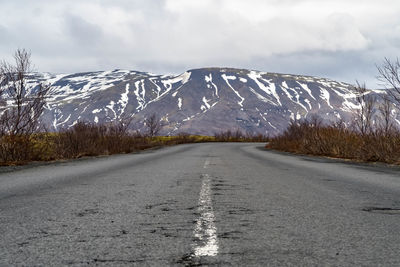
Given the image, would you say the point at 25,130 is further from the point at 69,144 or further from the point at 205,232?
the point at 205,232

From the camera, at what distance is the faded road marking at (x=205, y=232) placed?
3291 millimetres

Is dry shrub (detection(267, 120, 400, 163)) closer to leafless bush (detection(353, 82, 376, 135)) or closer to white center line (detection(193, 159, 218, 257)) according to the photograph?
leafless bush (detection(353, 82, 376, 135))

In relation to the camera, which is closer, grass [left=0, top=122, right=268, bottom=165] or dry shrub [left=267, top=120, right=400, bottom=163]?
grass [left=0, top=122, right=268, bottom=165]

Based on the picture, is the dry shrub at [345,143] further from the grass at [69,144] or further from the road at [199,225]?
the grass at [69,144]

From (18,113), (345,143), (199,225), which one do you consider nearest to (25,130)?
(18,113)

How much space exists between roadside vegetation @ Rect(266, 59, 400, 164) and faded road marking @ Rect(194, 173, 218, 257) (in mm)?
8980

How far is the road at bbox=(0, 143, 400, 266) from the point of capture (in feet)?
10.3

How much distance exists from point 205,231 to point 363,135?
615 inches

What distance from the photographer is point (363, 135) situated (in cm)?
1766

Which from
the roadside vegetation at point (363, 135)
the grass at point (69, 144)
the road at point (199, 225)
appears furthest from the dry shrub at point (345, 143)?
the grass at point (69, 144)

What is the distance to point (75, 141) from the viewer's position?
2042 cm

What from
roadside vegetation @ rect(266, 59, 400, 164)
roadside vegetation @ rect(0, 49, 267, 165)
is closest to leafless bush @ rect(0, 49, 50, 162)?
roadside vegetation @ rect(0, 49, 267, 165)

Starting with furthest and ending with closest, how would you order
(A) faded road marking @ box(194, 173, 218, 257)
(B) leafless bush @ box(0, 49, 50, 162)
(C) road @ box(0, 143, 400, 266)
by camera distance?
(B) leafless bush @ box(0, 49, 50, 162)
(A) faded road marking @ box(194, 173, 218, 257)
(C) road @ box(0, 143, 400, 266)

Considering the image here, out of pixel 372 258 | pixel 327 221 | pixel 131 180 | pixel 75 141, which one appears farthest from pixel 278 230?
pixel 75 141
